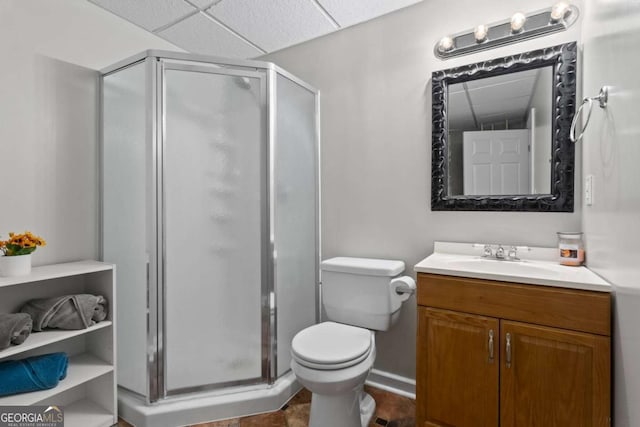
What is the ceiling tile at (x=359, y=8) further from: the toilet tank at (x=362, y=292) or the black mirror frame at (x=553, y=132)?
the toilet tank at (x=362, y=292)

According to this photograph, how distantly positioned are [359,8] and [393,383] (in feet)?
7.58

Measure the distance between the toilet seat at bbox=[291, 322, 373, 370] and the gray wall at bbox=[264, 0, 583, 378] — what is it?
0.50m

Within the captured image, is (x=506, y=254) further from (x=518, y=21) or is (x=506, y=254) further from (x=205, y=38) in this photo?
(x=205, y=38)

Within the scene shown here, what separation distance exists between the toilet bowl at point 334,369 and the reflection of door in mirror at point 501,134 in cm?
99

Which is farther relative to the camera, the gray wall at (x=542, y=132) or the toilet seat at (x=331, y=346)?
the gray wall at (x=542, y=132)

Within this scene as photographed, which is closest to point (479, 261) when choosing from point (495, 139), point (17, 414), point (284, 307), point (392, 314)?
point (392, 314)

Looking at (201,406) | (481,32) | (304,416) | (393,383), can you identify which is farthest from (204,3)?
(393,383)

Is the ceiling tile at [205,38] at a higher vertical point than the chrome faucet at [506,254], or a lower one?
higher

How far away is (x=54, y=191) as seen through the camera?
1694 mm

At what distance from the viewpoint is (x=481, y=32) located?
5.33 feet

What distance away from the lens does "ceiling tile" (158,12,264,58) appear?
6.68 feet

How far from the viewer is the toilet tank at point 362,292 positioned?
1680 millimetres

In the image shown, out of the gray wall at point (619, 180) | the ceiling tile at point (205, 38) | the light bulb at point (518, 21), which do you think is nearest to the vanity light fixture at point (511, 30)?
the light bulb at point (518, 21)

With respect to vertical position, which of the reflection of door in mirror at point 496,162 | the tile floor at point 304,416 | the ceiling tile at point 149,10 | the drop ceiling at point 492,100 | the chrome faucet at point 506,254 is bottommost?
the tile floor at point 304,416
